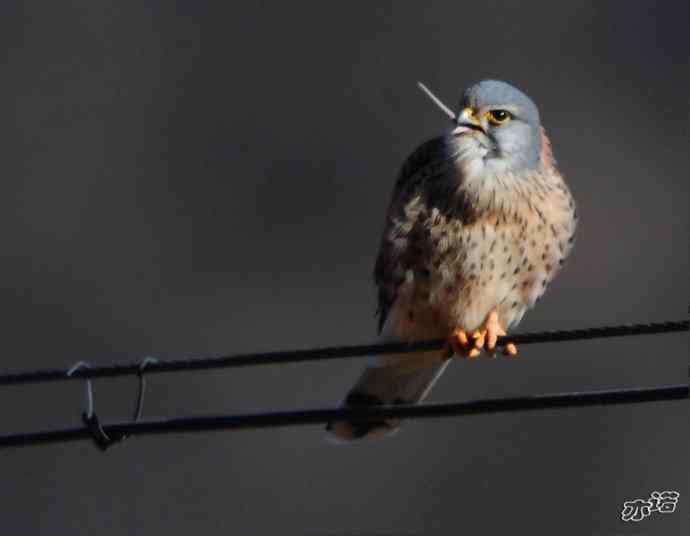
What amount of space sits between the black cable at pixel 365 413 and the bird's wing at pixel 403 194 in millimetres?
963

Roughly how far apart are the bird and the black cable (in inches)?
34.9

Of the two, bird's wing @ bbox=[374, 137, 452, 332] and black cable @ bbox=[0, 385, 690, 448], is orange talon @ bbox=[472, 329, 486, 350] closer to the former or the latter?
bird's wing @ bbox=[374, 137, 452, 332]

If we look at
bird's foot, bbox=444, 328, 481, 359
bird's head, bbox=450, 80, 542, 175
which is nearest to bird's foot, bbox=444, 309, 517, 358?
bird's foot, bbox=444, 328, 481, 359

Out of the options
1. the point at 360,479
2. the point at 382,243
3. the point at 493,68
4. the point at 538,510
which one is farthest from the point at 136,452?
the point at 382,243

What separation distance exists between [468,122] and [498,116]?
0.07 m

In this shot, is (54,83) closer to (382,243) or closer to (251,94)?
(251,94)

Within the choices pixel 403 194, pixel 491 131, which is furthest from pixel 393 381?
pixel 491 131

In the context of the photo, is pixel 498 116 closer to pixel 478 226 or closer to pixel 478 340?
pixel 478 226

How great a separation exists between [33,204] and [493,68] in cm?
250

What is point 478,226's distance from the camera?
4.84 metres

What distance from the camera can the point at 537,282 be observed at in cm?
499

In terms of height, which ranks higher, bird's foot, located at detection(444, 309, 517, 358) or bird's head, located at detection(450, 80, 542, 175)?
bird's head, located at detection(450, 80, 542, 175)

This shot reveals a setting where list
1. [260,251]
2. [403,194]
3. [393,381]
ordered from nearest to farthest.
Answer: [403,194] < [393,381] < [260,251]

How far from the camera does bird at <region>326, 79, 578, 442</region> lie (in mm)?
4855
